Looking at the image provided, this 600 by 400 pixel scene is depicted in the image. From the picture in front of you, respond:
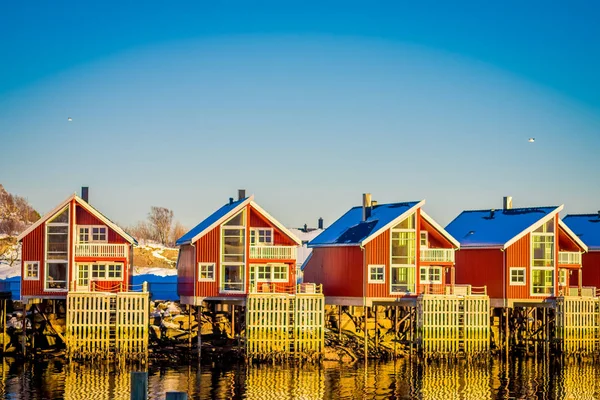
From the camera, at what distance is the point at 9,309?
205 feet

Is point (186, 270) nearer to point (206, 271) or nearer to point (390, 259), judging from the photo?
point (206, 271)

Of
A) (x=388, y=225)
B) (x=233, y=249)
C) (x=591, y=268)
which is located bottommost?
(x=591, y=268)

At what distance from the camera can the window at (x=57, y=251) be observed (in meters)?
57.6

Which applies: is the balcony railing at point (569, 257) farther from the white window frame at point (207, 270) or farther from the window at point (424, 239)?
the white window frame at point (207, 270)

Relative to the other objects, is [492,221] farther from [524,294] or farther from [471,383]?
[471,383]

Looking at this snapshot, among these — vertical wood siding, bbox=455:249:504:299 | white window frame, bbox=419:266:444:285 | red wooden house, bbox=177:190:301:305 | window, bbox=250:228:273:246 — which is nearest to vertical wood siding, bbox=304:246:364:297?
red wooden house, bbox=177:190:301:305

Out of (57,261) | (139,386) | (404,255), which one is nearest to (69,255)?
(57,261)

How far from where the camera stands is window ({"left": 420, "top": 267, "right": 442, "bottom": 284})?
6169 centimetres

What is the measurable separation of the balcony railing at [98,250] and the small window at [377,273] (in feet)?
45.8

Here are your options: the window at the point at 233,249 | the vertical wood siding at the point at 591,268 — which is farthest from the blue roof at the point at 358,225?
the vertical wood siding at the point at 591,268

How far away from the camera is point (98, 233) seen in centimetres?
5859

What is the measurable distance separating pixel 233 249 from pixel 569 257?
2199 centimetres

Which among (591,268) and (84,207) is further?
(591,268)

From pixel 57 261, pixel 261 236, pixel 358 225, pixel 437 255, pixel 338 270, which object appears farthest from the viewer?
pixel 358 225
